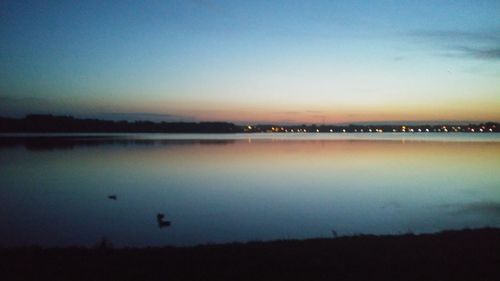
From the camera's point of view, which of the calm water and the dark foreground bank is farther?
the calm water

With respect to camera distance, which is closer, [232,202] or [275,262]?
[275,262]

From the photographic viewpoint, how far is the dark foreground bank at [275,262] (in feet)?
21.4

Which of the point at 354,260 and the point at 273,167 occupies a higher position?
the point at 354,260

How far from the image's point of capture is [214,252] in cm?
792

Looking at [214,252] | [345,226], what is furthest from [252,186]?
[214,252]

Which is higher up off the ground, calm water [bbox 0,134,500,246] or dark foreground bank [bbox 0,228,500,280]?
dark foreground bank [bbox 0,228,500,280]

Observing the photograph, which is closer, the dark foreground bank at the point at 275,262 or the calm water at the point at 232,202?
the dark foreground bank at the point at 275,262

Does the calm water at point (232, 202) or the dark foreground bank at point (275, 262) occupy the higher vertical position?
the dark foreground bank at point (275, 262)

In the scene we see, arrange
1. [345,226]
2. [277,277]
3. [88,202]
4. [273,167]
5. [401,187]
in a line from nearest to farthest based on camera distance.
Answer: [277,277], [345,226], [88,202], [401,187], [273,167]

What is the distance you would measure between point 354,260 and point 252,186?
69.6ft

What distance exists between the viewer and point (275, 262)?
7.31 m

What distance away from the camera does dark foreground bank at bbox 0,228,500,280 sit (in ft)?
21.4

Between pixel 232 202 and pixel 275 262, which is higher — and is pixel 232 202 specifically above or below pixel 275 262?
below

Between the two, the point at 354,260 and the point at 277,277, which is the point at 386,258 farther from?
the point at 277,277
